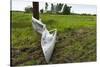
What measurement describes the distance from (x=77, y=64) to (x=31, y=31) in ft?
2.53

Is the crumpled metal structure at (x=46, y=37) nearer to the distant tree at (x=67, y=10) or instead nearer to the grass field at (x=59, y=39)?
the grass field at (x=59, y=39)

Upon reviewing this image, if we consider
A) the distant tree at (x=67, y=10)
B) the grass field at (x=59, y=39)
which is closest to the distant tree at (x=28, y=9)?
the grass field at (x=59, y=39)

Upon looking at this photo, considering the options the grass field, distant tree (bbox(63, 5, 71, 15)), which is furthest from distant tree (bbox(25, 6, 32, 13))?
distant tree (bbox(63, 5, 71, 15))

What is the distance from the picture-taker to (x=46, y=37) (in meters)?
2.41

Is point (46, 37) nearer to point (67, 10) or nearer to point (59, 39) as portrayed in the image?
point (59, 39)

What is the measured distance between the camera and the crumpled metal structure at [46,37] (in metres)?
2.37

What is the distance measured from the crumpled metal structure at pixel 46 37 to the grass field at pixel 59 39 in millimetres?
46

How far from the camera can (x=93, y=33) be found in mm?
2658

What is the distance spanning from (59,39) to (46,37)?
0.19 meters

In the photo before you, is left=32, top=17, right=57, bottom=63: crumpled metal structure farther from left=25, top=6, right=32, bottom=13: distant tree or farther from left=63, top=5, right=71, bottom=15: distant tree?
left=63, top=5, right=71, bottom=15: distant tree

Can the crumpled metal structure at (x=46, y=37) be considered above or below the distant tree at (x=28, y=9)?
below
